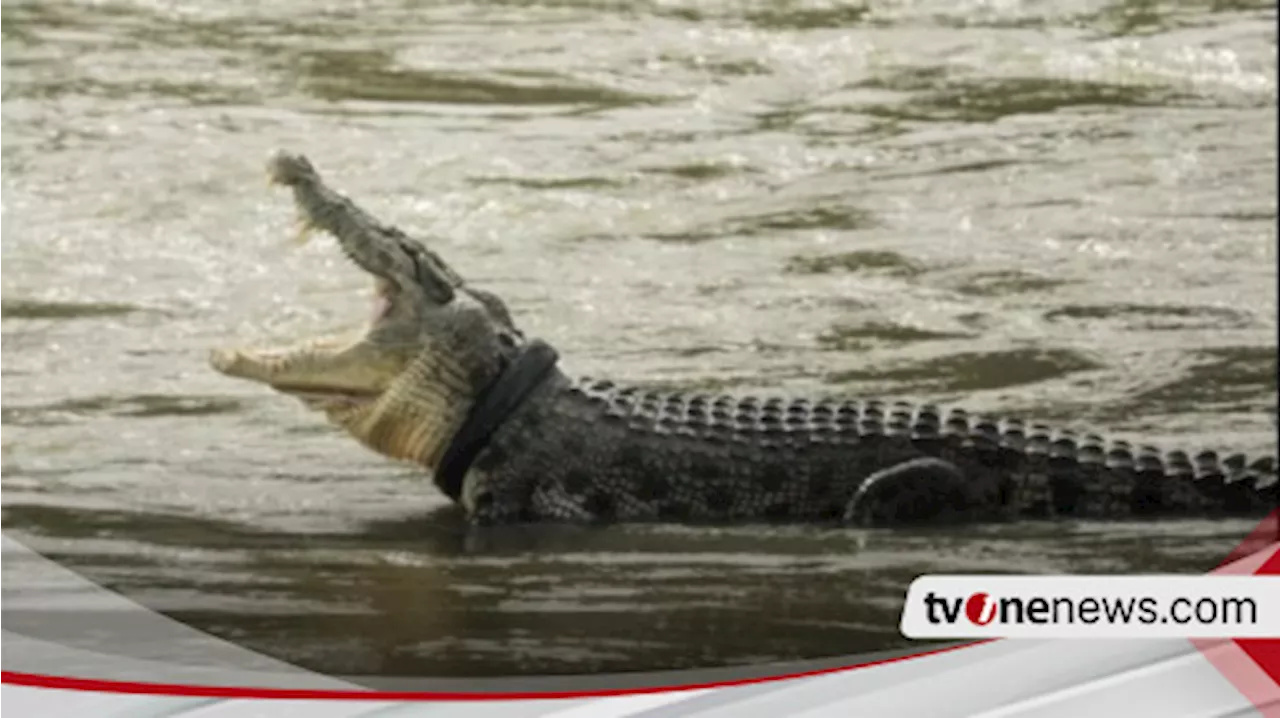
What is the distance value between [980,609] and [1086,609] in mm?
59

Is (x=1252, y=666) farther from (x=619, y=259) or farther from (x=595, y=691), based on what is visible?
(x=619, y=259)

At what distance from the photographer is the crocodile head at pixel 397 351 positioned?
73.2 inches

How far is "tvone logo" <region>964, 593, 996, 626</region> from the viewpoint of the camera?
1.45 meters

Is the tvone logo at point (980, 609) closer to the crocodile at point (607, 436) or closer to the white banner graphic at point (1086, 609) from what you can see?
the white banner graphic at point (1086, 609)

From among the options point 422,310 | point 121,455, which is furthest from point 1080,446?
point 121,455

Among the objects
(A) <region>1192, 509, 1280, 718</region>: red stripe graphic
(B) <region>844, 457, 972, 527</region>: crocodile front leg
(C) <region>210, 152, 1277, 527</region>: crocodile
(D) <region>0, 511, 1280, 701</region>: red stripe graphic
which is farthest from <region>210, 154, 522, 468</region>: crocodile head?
(A) <region>1192, 509, 1280, 718</region>: red stripe graphic

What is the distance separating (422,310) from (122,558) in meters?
0.42

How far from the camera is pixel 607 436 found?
1.90 metres

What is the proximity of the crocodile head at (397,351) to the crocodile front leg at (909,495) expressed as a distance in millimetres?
287

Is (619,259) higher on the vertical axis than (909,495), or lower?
higher

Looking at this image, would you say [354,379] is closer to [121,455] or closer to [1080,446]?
[121,455]

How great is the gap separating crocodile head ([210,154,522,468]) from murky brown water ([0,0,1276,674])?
26 mm

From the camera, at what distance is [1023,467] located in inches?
72.6

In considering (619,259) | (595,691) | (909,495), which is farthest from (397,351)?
(595,691)
